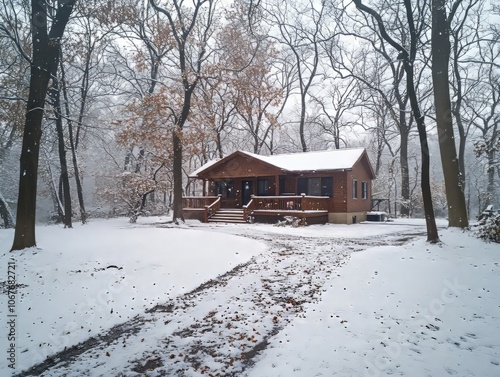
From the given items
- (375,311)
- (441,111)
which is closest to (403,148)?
(441,111)

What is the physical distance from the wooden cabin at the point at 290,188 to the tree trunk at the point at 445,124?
9521mm

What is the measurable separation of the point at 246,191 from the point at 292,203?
650 cm

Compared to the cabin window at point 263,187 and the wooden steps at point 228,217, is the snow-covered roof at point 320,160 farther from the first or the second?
the wooden steps at point 228,217

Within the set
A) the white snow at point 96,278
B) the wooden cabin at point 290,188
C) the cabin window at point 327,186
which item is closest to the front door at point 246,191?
the wooden cabin at point 290,188

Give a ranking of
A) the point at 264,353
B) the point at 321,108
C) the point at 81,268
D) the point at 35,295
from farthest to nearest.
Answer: the point at 321,108, the point at 81,268, the point at 35,295, the point at 264,353

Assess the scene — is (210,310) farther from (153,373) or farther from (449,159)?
(449,159)

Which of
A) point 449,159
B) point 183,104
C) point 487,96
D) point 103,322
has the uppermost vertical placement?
point 487,96

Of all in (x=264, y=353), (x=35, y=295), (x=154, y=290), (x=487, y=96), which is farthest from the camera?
(x=487, y=96)

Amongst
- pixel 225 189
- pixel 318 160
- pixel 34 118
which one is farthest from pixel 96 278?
pixel 225 189

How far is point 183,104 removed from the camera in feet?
61.9

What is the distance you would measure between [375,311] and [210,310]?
2.91 m

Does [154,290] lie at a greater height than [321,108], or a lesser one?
lesser

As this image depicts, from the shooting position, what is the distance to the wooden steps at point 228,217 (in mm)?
21703

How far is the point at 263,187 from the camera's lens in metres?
25.4
